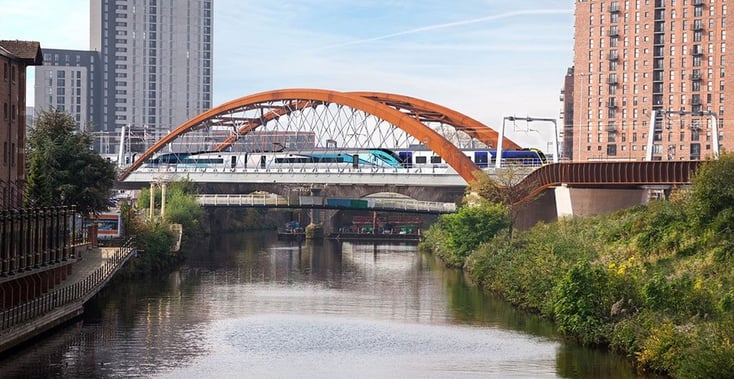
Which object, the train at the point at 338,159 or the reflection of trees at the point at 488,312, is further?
the train at the point at 338,159

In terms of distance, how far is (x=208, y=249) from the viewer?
99.5m

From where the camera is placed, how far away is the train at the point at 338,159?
3976 inches

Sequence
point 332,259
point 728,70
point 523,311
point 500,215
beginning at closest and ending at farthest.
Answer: point 523,311 → point 500,215 → point 332,259 → point 728,70

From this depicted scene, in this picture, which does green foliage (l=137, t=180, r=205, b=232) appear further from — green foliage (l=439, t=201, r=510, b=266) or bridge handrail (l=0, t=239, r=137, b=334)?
bridge handrail (l=0, t=239, r=137, b=334)

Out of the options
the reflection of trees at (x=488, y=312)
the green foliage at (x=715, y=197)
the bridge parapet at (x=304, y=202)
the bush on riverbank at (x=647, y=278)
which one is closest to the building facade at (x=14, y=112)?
the reflection of trees at (x=488, y=312)

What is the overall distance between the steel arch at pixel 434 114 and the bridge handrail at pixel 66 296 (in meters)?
42.3

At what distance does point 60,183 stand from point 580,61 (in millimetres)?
95095

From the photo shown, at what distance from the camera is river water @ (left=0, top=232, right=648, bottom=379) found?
1582 inches

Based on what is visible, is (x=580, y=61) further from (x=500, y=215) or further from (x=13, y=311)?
(x=13, y=311)

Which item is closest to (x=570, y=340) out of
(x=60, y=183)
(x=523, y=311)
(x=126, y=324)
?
(x=523, y=311)

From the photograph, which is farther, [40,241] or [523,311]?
[523,311]

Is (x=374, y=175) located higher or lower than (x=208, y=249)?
higher

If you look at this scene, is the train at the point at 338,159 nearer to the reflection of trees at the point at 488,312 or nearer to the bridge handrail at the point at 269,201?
the bridge handrail at the point at 269,201

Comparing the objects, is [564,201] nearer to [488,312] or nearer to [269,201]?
[488,312]
